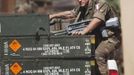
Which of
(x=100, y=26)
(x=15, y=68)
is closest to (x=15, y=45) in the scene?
(x=15, y=68)

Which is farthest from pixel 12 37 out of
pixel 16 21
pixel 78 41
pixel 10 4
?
pixel 10 4

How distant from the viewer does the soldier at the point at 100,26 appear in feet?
19.2

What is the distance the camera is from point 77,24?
6.04 meters

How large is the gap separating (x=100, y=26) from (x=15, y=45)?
0.97m

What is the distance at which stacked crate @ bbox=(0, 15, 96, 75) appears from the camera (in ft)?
18.2

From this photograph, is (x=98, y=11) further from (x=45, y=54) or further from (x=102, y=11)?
(x=45, y=54)

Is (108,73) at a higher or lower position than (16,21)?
lower

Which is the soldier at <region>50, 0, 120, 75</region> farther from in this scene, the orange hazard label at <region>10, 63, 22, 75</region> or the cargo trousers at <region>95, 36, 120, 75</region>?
the orange hazard label at <region>10, 63, 22, 75</region>

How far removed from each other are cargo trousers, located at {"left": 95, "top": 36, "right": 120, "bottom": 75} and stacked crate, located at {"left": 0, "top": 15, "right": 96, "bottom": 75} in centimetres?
26

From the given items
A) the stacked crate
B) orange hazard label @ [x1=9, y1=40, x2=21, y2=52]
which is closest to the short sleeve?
the stacked crate

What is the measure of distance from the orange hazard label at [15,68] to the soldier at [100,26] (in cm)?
68

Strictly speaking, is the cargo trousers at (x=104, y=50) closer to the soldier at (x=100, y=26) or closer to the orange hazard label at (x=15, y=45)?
the soldier at (x=100, y=26)

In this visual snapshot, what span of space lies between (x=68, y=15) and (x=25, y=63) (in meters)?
1.37

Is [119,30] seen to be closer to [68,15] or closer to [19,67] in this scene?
[68,15]
